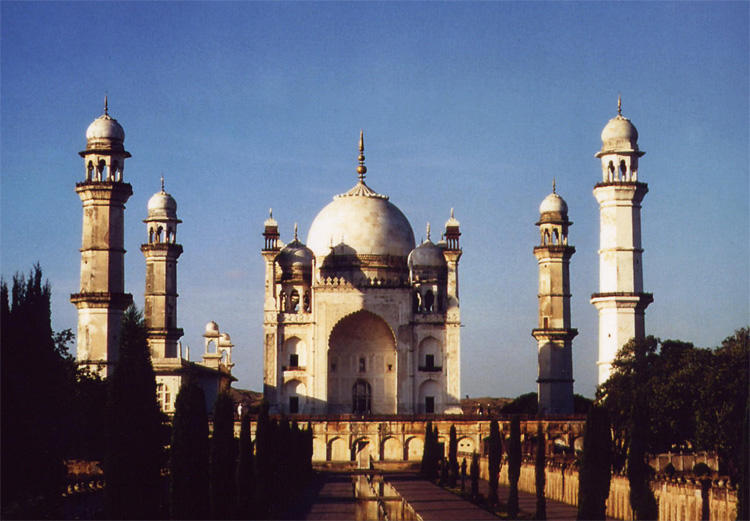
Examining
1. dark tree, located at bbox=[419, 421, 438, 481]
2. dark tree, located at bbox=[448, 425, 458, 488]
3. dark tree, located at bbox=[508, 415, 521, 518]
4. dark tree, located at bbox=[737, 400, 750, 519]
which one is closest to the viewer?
dark tree, located at bbox=[737, 400, 750, 519]

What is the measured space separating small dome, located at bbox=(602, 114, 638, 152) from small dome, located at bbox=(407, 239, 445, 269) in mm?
10555

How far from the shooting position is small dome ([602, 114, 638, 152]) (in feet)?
162

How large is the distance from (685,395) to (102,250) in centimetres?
2182

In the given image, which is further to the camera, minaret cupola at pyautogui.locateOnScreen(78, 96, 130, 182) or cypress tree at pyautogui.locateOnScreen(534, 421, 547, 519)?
minaret cupola at pyautogui.locateOnScreen(78, 96, 130, 182)

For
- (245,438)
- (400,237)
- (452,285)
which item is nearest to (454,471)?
(245,438)

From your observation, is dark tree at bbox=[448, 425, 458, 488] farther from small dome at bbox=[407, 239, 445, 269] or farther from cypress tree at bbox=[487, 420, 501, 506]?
small dome at bbox=[407, 239, 445, 269]

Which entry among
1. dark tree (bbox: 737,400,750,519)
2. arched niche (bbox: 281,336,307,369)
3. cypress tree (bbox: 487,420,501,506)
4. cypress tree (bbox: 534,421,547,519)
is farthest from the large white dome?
dark tree (bbox: 737,400,750,519)

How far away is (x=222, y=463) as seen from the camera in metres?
23.6

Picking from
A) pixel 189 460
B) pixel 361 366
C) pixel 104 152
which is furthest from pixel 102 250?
pixel 189 460

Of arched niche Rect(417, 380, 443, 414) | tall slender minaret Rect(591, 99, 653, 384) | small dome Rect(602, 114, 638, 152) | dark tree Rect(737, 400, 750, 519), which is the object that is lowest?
dark tree Rect(737, 400, 750, 519)

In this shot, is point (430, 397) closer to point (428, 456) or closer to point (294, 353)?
point (294, 353)

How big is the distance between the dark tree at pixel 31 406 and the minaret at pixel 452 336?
25368 mm

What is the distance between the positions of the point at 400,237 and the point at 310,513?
31030 millimetres

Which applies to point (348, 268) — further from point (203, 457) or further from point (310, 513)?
point (203, 457)
